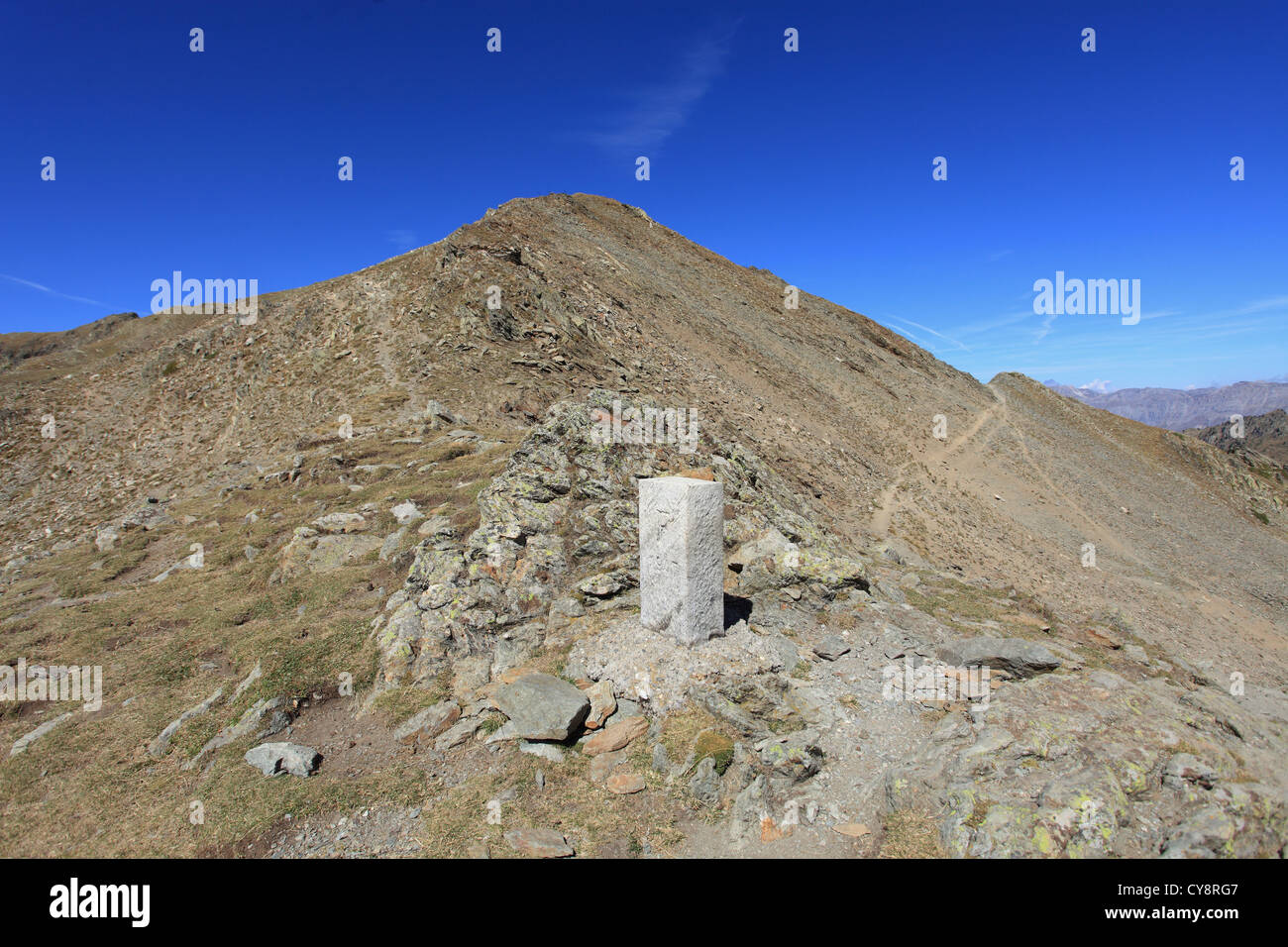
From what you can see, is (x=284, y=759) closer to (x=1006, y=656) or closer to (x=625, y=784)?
(x=625, y=784)

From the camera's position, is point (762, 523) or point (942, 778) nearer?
point (942, 778)

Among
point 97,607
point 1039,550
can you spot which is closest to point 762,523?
point 97,607

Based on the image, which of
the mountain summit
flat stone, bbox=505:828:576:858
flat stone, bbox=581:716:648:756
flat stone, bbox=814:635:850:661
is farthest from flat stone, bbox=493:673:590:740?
flat stone, bbox=814:635:850:661

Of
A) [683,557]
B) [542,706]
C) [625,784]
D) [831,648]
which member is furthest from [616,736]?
[831,648]

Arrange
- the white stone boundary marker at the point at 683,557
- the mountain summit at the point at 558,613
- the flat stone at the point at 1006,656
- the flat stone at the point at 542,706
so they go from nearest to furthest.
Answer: the mountain summit at the point at 558,613, the flat stone at the point at 542,706, the flat stone at the point at 1006,656, the white stone boundary marker at the point at 683,557

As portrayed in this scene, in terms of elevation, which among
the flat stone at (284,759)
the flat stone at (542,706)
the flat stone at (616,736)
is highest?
the flat stone at (542,706)

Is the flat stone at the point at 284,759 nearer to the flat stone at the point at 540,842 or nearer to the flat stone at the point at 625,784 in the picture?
the flat stone at the point at 540,842

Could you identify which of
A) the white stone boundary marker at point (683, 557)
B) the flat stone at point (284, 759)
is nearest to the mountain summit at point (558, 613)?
the flat stone at point (284, 759)
